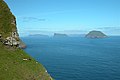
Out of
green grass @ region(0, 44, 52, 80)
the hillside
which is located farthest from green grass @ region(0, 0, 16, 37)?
green grass @ region(0, 44, 52, 80)

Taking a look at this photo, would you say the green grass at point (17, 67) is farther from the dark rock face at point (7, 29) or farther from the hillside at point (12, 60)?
the dark rock face at point (7, 29)

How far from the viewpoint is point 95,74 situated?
90.4m

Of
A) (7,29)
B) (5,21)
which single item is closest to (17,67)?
(7,29)

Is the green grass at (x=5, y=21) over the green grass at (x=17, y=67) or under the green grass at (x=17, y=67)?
over

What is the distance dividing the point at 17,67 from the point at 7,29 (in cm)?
1917

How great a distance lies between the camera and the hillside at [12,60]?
43.9 metres

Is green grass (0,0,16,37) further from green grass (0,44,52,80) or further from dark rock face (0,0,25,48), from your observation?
green grass (0,44,52,80)

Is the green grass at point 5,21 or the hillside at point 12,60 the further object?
the green grass at point 5,21

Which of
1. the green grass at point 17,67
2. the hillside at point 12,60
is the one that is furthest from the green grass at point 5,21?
the green grass at point 17,67

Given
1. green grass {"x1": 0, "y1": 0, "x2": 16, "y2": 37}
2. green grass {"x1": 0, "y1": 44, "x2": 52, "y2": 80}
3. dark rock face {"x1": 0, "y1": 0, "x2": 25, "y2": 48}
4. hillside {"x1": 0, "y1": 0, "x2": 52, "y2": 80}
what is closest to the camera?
green grass {"x1": 0, "y1": 44, "x2": 52, "y2": 80}

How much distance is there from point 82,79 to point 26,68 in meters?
39.7

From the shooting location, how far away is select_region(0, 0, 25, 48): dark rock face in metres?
57.8

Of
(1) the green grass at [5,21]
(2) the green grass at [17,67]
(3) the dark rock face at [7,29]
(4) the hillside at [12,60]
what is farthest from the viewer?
(1) the green grass at [5,21]

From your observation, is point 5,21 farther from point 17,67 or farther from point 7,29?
point 17,67
